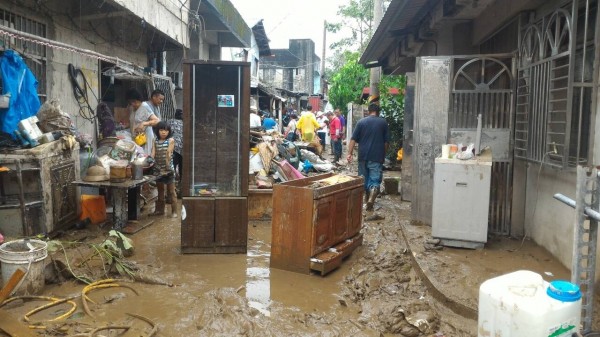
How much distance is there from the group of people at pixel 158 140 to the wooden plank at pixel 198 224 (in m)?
2.06

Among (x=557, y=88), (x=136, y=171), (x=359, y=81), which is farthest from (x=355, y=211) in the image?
(x=359, y=81)

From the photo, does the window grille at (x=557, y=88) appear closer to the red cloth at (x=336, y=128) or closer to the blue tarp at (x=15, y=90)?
the blue tarp at (x=15, y=90)

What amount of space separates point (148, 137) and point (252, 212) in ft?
7.72

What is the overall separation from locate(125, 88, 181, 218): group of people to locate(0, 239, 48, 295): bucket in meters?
3.37

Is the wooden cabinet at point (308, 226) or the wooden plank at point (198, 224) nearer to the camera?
the wooden cabinet at point (308, 226)

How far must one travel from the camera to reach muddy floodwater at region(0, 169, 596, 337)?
13.7 feet

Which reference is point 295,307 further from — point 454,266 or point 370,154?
point 370,154

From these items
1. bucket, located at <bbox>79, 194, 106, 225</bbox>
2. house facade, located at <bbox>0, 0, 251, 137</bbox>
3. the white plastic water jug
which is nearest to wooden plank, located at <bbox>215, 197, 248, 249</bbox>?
bucket, located at <bbox>79, 194, 106, 225</bbox>

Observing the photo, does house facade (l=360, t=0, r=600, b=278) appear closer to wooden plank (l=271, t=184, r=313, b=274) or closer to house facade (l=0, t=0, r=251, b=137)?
wooden plank (l=271, t=184, r=313, b=274)

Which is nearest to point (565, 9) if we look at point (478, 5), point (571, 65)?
point (571, 65)

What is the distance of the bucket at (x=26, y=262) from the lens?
15.1ft

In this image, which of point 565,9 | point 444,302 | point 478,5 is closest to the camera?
point 444,302

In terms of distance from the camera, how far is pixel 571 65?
4773 mm

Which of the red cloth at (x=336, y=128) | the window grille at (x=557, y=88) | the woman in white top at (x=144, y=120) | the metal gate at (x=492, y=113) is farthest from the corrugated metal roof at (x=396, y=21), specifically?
the red cloth at (x=336, y=128)
